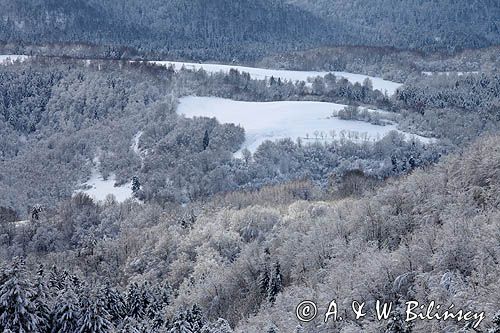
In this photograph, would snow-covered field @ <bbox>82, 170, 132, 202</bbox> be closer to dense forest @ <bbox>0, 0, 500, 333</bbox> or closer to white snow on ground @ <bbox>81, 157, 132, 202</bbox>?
white snow on ground @ <bbox>81, 157, 132, 202</bbox>

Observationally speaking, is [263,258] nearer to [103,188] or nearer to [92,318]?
[92,318]

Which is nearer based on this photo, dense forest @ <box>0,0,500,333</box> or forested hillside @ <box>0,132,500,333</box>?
forested hillside @ <box>0,132,500,333</box>

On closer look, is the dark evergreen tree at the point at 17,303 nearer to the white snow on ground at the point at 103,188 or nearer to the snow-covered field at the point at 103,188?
the snow-covered field at the point at 103,188

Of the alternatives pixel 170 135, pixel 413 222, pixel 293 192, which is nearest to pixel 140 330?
pixel 413 222

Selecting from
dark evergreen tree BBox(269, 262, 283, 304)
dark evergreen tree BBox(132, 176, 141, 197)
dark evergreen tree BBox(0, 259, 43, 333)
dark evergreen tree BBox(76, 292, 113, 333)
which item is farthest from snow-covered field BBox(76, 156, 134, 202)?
dark evergreen tree BBox(0, 259, 43, 333)

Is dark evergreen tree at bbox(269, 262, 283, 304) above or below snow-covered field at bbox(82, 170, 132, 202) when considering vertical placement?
above

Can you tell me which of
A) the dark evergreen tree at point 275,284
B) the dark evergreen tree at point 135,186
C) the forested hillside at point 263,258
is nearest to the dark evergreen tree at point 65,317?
the forested hillside at point 263,258

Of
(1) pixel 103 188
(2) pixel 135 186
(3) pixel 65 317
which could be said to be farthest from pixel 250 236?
(1) pixel 103 188

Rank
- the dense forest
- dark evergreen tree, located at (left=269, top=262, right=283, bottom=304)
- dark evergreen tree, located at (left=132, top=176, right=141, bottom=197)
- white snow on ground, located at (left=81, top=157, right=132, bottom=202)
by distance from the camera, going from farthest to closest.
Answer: white snow on ground, located at (left=81, top=157, right=132, bottom=202), dark evergreen tree, located at (left=132, top=176, right=141, bottom=197), dark evergreen tree, located at (left=269, top=262, right=283, bottom=304), the dense forest

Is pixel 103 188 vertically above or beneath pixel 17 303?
beneath
